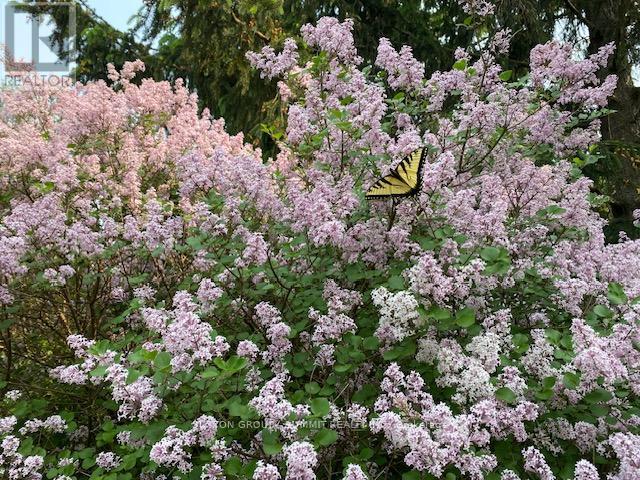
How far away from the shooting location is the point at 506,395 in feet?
8.06

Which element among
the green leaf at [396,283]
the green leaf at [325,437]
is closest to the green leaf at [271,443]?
the green leaf at [325,437]

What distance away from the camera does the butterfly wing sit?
3.03 metres

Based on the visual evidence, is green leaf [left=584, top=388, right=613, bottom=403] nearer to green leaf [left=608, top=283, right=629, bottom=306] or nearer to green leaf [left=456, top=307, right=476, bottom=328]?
green leaf [left=608, top=283, right=629, bottom=306]

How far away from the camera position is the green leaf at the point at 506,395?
245 cm

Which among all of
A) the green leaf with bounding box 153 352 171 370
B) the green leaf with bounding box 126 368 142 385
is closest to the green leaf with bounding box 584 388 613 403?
the green leaf with bounding box 153 352 171 370

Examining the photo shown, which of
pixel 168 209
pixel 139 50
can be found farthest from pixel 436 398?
pixel 139 50

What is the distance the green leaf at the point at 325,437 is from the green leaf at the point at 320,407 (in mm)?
78

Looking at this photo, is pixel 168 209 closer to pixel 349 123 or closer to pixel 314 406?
pixel 349 123

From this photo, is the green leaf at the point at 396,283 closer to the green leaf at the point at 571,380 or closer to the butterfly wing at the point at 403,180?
the butterfly wing at the point at 403,180

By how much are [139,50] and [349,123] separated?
10.2 meters

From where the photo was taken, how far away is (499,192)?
12.1 feet

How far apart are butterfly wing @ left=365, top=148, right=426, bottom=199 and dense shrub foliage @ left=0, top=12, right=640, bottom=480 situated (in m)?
0.12

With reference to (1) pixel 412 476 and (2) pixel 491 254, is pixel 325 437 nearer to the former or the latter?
(1) pixel 412 476

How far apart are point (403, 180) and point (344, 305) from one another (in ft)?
2.72
